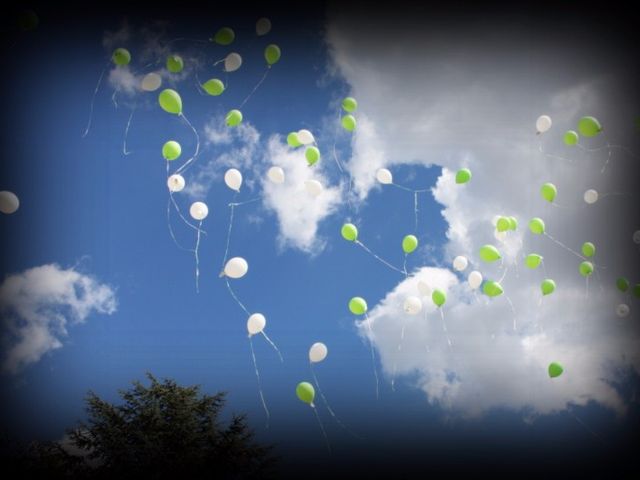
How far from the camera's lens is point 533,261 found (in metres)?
4.05

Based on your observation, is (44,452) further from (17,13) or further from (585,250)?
(585,250)

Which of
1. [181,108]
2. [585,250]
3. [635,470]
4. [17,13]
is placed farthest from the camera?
[635,470]

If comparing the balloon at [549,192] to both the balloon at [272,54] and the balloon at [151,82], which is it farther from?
the balloon at [151,82]

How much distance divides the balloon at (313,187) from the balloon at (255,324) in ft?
3.87

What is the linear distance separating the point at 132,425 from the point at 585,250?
6.27 m

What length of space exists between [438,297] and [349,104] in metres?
1.91

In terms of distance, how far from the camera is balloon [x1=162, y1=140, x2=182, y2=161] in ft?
11.6

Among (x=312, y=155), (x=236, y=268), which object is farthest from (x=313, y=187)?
(x=236, y=268)

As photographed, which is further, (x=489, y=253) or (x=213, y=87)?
(x=489, y=253)

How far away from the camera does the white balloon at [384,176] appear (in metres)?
4.15

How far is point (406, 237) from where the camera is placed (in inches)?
160

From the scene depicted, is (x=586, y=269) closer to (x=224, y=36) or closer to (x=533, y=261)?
(x=533, y=261)

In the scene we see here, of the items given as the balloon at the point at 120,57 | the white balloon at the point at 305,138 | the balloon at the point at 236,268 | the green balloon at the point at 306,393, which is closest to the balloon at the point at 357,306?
the green balloon at the point at 306,393

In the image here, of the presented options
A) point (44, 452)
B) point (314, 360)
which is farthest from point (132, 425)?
point (314, 360)
